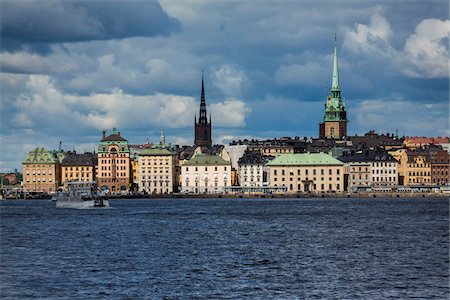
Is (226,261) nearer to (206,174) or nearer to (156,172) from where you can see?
(206,174)

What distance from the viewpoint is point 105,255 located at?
3959cm

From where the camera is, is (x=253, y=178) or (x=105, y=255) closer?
(x=105, y=255)

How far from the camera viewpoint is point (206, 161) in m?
158

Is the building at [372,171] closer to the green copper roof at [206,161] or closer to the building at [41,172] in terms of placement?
the green copper roof at [206,161]

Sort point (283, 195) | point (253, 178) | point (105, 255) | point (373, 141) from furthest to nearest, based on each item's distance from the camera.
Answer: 1. point (373, 141)
2. point (253, 178)
3. point (283, 195)
4. point (105, 255)

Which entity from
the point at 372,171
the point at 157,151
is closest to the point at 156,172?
the point at 157,151

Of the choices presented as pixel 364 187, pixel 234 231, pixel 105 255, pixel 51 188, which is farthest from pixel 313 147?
pixel 105 255

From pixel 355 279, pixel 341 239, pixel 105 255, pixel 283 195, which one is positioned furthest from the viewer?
pixel 283 195

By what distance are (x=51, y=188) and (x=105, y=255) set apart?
131267 millimetres

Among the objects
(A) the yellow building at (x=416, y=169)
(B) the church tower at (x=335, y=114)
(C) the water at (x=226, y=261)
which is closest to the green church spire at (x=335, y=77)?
(B) the church tower at (x=335, y=114)

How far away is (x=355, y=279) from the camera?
104 feet

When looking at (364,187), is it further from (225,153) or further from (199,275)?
(199,275)

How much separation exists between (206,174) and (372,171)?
24610 millimetres

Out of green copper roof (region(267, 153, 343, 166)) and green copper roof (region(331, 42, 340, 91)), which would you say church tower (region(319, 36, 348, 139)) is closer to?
green copper roof (region(331, 42, 340, 91))
